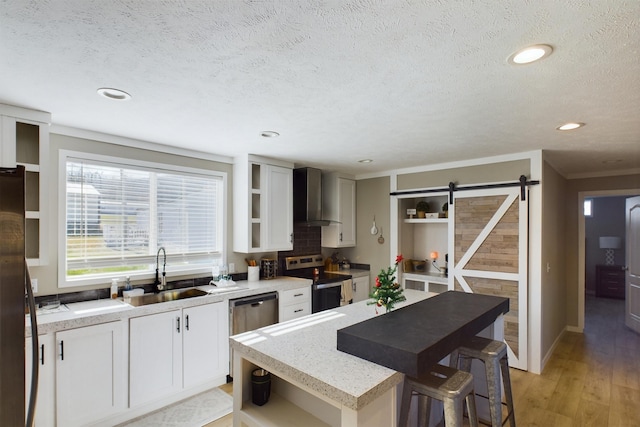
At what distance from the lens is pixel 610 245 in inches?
283

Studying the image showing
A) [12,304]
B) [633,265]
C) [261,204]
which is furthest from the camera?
[633,265]

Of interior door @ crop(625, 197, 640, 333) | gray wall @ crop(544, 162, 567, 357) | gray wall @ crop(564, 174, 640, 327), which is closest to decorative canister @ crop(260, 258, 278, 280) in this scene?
gray wall @ crop(544, 162, 567, 357)

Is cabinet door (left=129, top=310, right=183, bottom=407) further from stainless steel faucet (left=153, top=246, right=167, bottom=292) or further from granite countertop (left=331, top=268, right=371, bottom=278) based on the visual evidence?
granite countertop (left=331, top=268, right=371, bottom=278)

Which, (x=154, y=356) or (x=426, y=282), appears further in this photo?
(x=426, y=282)

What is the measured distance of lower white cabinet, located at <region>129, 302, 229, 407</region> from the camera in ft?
8.98

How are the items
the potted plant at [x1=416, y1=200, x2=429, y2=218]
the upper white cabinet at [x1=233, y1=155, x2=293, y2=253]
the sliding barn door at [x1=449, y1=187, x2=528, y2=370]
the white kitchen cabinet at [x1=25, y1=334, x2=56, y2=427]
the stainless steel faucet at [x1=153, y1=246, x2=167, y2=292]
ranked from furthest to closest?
the potted plant at [x1=416, y1=200, x2=429, y2=218] → the upper white cabinet at [x1=233, y1=155, x2=293, y2=253] → the sliding barn door at [x1=449, y1=187, x2=528, y2=370] → the stainless steel faucet at [x1=153, y1=246, x2=167, y2=292] → the white kitchen cabinet at [x1=25, y1=334, x2=56, y2=427]

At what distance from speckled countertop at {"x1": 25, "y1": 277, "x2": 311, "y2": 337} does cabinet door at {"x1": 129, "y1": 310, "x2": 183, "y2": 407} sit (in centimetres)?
8

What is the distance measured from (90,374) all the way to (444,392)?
8.26 ft

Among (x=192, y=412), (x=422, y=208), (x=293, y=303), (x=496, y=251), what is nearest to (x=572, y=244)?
(x=496, y=251)

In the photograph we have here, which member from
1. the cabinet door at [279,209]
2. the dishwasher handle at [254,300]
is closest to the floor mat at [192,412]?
the dishwasher handle at [254,300]

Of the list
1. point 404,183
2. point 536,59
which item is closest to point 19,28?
point 536,59

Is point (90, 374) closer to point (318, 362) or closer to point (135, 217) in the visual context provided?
point (135, 217)

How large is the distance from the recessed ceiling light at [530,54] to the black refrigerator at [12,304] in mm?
1915

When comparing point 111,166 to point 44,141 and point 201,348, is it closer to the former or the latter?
point 44,141
